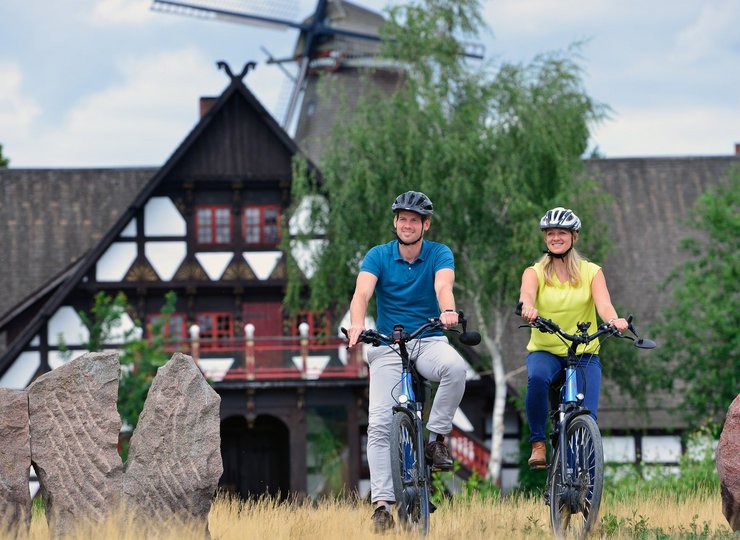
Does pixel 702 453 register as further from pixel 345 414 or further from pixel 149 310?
pixel 149 310

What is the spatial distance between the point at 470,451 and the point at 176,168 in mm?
7378

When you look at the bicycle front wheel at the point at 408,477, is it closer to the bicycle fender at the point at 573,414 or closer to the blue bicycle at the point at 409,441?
the blue bicycle at the point at 409,441

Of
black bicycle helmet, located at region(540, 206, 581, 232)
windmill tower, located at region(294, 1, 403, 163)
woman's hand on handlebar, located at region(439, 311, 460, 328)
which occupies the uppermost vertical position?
windmill tower, located at region(294, 1, 403, 163)

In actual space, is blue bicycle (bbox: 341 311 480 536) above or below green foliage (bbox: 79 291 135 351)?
below

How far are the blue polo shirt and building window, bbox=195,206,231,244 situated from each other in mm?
19493

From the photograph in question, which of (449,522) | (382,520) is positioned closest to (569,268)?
(449,522)

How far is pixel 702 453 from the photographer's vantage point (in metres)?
22.9

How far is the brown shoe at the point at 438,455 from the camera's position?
9914mm

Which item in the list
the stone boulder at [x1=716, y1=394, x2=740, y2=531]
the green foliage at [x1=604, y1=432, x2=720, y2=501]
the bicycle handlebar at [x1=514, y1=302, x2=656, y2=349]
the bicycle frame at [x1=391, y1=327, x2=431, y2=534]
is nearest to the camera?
the bicycle frame at [x1=391, y1=327, x2=431, y2=534]

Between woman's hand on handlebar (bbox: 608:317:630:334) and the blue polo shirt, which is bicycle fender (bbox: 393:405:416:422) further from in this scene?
woman's hand on handlebar (bbox: 608:317:630:334)

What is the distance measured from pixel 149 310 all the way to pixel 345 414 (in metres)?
4.11

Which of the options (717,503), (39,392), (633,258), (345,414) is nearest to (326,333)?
(345,414)

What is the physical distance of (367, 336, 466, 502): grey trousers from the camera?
9922 mm

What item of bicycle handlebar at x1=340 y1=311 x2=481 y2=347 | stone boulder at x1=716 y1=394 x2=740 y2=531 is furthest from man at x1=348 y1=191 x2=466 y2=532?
stone boulder at x1=716 y1=394 x2=740 y2=531
